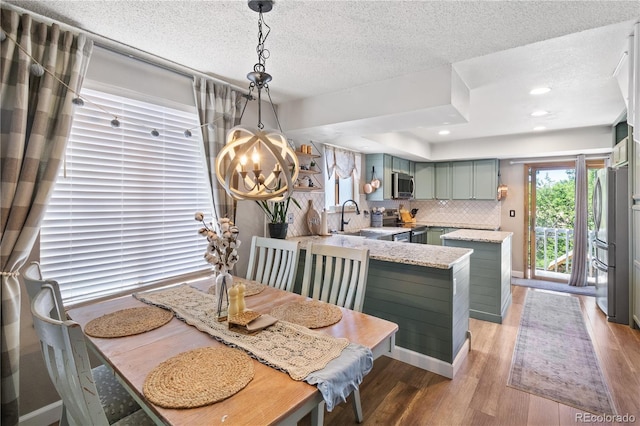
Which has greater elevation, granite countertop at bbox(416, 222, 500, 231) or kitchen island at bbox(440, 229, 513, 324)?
granite countertop at bbox(416, 222, 500, 231)

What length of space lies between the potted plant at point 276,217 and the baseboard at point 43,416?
1.96 m

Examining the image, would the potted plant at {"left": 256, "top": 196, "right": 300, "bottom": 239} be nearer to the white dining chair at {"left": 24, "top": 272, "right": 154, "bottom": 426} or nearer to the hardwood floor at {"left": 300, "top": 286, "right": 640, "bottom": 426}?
the hardwood floor at {"left": 300, "top": 286, "right": 640, "bottom": 426}

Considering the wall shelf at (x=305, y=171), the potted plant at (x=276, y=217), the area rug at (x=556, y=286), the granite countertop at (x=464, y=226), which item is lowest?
the area rug at (x=556, y=286)

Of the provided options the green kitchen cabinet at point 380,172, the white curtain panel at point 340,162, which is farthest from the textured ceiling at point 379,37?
the green kitchen cabinet at point 380,172

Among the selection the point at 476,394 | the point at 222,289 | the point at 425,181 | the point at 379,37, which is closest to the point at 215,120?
the point at 379,37

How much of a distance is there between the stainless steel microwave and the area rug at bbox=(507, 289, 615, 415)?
241 cm

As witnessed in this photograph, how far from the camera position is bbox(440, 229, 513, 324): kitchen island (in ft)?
10.9

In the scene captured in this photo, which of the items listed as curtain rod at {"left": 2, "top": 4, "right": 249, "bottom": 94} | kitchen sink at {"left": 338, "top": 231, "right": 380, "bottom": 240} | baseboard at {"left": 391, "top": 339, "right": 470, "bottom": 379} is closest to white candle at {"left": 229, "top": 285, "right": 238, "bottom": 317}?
baseboard at {"left": 391, "top": 339, "right": 470, "bottom": 379}

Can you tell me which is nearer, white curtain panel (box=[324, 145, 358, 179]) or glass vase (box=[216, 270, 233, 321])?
glass vase (box=[216, 270, 233, 321])

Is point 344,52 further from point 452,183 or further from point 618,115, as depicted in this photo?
point 452,183

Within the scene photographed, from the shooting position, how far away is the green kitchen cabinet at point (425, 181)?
19.4 ft

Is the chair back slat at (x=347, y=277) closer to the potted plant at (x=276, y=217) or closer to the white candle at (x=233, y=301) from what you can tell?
the white candle at (x=233, y=301)

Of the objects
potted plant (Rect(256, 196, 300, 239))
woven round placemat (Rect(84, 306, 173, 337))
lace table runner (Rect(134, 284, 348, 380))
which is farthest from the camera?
potted plant (Rect(256, 196, 300, 239))

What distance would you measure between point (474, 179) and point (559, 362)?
3548mm
